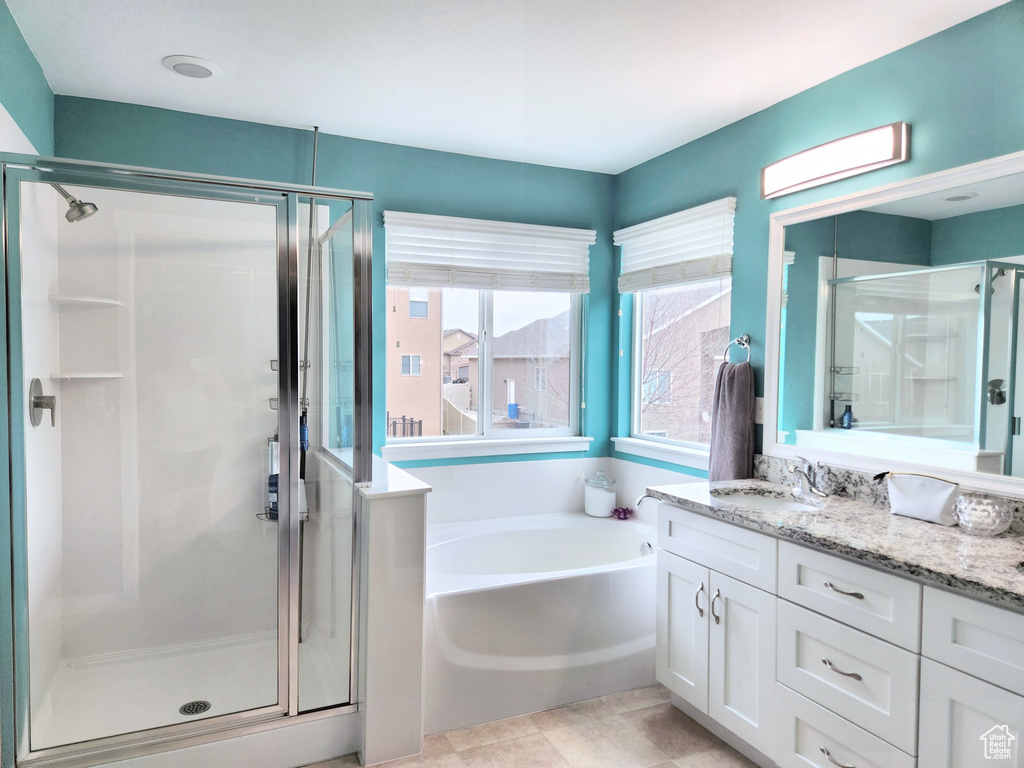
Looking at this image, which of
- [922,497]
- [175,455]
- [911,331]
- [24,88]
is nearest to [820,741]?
[922,497]

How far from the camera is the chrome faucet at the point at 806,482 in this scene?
2.42 meters

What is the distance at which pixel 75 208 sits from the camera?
196cm

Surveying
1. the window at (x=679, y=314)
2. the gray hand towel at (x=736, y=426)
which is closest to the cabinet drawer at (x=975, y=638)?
the gray hand towel at (x=736, y=426)

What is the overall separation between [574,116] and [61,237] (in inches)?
80.6

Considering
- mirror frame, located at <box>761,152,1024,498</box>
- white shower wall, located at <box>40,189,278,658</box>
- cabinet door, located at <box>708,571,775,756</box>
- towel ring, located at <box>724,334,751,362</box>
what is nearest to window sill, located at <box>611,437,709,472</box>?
mirror frame, located at <box>761,152,1024,498</box>

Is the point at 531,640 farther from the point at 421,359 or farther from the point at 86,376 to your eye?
the point at 86,376

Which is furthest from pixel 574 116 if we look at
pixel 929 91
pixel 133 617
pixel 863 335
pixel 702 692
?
pixel 133 617

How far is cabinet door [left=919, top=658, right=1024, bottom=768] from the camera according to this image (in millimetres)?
1389

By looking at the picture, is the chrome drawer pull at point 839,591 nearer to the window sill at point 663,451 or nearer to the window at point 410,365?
the window sill at point 663,451

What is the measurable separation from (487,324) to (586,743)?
2143 millimetres

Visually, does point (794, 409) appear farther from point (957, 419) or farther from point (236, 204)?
point (236, 204)

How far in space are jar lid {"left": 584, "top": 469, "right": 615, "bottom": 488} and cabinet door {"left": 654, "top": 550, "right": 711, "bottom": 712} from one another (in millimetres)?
1177

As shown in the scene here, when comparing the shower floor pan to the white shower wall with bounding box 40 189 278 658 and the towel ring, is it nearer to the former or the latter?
the white shower wall with bounding box 40 189 278 658

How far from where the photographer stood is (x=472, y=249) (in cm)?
345
